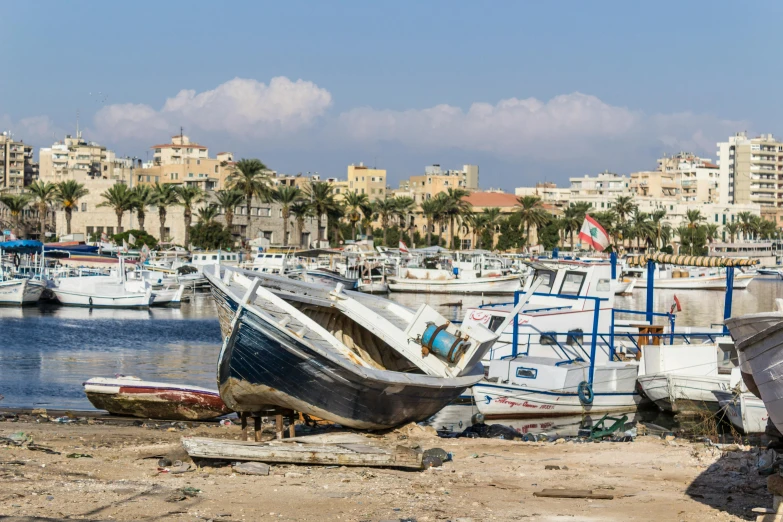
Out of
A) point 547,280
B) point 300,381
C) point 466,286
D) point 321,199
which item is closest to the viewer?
point 300,381

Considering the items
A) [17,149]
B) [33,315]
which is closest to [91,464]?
[33,315]

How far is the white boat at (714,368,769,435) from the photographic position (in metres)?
21.1

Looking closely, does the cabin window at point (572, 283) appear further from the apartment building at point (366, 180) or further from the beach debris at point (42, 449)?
the apartment building at point (366, 180)

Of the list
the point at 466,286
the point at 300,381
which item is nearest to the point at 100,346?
the point at 300,381

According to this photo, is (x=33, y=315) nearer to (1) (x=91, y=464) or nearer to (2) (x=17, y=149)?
(1) (x=91, y=464)

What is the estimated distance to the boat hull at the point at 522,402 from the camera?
24.2m

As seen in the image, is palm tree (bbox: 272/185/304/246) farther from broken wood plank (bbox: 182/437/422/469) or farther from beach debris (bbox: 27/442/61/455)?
broken wood plank (bbox: 182/437/422/469)

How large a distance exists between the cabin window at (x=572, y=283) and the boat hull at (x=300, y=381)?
483 inches

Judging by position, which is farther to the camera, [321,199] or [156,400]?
[321,199]

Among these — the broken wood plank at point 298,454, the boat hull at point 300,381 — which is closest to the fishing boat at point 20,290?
the boat hull at point 300,381

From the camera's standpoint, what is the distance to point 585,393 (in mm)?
24672

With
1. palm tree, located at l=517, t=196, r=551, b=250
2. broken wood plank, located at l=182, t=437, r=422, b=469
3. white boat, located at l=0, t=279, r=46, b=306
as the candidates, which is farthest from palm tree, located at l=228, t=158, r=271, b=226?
broken wood plank, located at l=182, t=437, r=422, b=469

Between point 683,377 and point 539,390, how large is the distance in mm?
3806

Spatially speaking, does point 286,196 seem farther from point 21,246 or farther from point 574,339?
point 574,339
